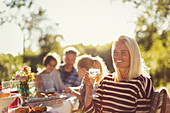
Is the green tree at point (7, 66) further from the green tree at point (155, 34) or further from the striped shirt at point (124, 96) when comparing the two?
the green tree at point (155, 34)

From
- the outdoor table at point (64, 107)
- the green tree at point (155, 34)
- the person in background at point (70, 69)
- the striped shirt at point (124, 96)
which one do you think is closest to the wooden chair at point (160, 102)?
the striped shirt at point (124, 96)

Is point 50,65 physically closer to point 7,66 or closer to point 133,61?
point 133,61

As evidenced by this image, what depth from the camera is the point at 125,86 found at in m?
1.47

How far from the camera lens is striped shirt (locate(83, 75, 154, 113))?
1.35 m

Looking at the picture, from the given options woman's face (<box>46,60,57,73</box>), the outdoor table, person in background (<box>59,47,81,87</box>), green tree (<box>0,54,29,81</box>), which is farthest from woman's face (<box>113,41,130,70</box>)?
green tree (<box>0,54,29,81</box>)

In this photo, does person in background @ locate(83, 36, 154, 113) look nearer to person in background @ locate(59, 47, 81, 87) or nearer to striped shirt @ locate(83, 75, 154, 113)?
striped shirt @ locate(83, 75, 154, 113)

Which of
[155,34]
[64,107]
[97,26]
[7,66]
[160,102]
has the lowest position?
[64,107]

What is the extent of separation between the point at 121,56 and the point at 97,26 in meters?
3.87

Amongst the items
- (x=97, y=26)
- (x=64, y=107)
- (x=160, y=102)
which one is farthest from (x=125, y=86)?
(x=97, y=26)

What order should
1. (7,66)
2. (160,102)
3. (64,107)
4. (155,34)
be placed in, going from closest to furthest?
(160,102) < (64,107) < (7,66) < (155,34)

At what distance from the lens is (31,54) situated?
23.2 ft

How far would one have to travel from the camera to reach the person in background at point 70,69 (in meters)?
3.67

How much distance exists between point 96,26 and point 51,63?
2.56 metres

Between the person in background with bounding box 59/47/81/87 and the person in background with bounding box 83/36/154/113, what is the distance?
204 cm
